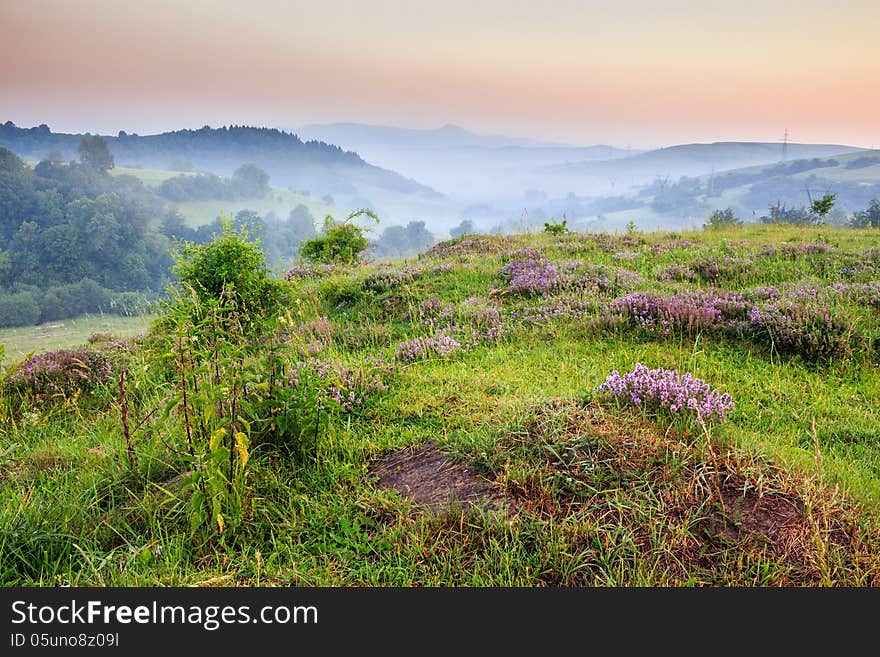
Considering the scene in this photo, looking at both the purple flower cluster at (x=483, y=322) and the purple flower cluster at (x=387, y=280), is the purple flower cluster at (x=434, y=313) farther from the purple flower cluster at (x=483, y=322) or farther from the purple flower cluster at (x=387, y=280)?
the purple flower cluster at (x=387, y=280)

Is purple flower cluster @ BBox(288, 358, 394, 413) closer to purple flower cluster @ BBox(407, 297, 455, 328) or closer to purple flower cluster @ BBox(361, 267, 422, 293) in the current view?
purple flower cluster @ BBox(407, 297, 455, 328)

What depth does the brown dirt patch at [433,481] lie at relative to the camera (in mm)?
2990

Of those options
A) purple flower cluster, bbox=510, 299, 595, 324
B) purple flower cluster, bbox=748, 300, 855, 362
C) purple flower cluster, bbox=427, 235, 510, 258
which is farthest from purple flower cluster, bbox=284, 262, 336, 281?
purple flower cluster, bbox=748, 300, 855, 362

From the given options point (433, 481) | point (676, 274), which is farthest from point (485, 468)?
point (676, 274)

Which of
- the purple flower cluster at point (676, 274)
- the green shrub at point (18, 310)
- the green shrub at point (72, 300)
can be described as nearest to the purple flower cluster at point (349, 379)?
the purple flower cluster at point (676, 274)

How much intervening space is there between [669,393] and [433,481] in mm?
2047

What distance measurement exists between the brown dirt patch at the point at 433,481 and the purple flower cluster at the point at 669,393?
1.58 m

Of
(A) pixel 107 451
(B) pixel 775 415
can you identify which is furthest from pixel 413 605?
(B) pixel 775 415

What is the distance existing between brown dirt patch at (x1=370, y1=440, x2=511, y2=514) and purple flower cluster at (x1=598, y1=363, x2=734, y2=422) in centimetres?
158

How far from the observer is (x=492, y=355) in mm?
6078

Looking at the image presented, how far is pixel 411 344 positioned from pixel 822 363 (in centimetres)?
507

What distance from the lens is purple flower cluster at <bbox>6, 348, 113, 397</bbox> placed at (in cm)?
700

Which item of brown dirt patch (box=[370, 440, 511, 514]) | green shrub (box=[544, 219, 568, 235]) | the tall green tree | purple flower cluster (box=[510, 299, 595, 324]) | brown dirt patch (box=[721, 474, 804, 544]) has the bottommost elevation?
brown dirt patch (box=[370, 440, 511, 514])

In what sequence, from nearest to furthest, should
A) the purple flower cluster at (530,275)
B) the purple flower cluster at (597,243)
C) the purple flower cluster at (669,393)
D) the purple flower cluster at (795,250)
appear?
the purple flower cluster at (669,393) < the purple flower cluster at (530,275) < the purple flower cluster at (795,250) < the purple flower cluster at (597,243)
